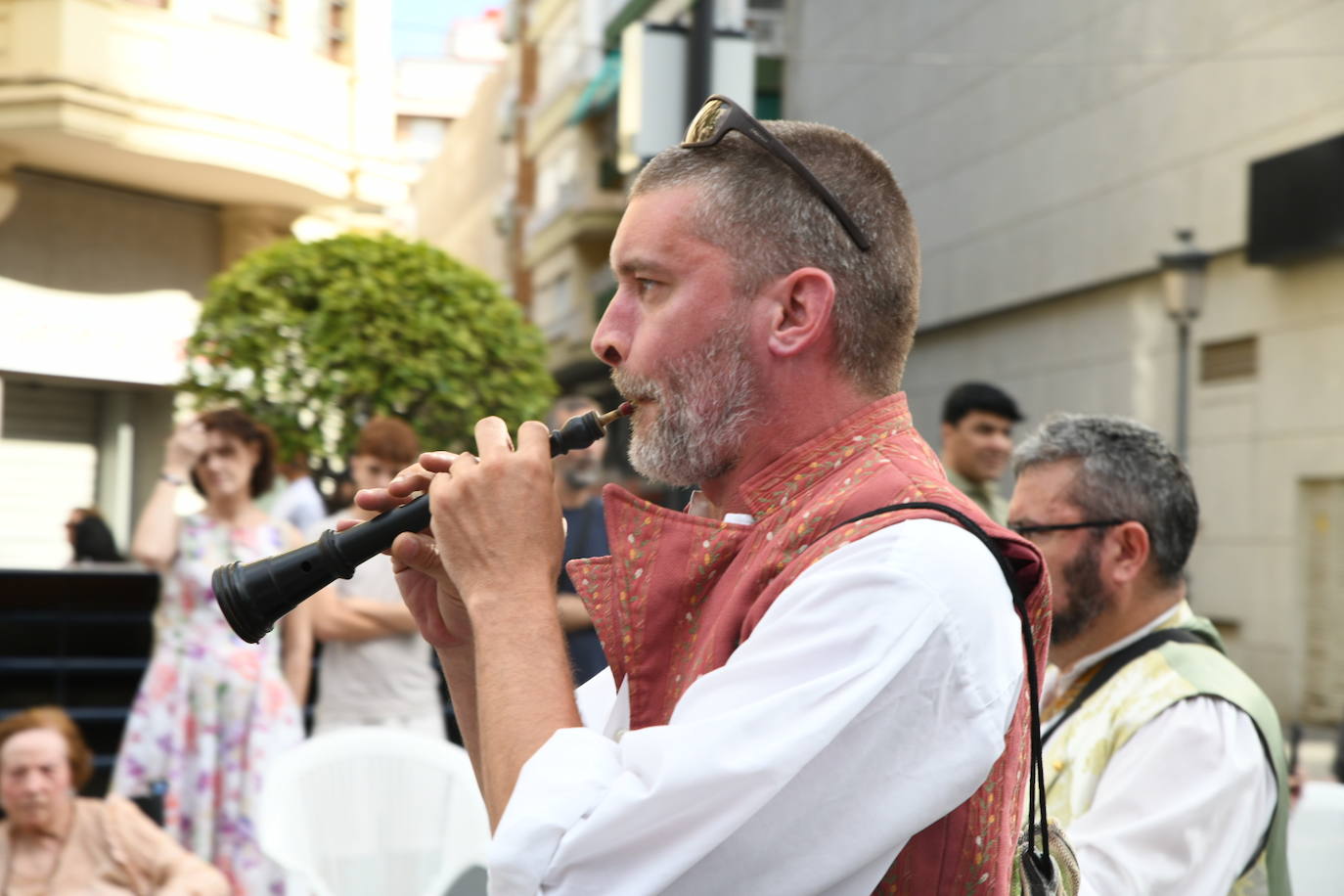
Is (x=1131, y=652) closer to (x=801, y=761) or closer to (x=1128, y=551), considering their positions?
(x=1128, y=551)

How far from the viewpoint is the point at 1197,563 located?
1301cm

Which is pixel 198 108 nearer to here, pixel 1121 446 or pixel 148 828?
pixel 148 828

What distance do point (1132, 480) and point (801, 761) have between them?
5.81ft

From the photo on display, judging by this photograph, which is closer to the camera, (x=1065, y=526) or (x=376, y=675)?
(x=1065, y=526)

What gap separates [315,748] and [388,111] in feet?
35.1

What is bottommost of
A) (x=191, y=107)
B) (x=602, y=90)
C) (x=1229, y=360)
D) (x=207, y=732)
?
(x=207, y=732)

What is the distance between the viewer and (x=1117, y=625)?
2.83 metres

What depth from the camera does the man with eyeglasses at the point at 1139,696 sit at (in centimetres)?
241

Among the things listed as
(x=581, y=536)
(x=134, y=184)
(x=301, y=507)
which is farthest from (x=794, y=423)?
(x=134, y=184)

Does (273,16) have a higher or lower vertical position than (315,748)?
higher

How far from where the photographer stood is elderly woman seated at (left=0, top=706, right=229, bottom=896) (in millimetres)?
3916

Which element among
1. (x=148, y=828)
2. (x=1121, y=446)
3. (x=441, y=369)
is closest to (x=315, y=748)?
(x=148, y=828)

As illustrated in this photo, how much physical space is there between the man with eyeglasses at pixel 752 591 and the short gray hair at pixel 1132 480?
1347 millimetres

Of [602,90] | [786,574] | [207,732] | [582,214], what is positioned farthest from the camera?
[582,214]
